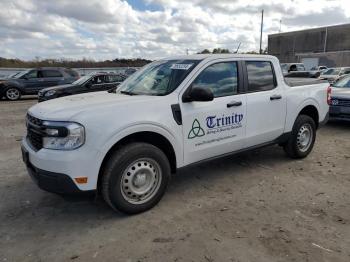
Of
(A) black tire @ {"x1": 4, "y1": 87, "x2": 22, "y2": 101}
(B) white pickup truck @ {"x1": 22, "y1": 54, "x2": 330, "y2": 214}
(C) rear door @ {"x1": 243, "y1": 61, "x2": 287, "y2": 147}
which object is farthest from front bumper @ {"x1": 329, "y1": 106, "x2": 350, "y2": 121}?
(A) black tire @ {"x1": 4, "y1": 87, "x2": 22, "y2": 101}

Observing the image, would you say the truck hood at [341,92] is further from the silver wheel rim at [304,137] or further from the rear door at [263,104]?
the rear door at [263,104]

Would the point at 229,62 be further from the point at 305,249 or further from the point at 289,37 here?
the point at 289,37

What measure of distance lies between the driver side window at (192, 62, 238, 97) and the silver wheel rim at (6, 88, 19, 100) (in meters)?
15.9

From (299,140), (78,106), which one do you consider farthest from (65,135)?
(299,140)

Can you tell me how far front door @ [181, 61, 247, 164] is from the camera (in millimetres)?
4246

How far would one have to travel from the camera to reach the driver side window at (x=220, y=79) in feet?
14.6

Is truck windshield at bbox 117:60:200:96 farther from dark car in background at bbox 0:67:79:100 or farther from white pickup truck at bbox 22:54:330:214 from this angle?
dark car in background at bbox 0:67:79:100

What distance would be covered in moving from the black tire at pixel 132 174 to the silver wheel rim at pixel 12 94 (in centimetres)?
1616

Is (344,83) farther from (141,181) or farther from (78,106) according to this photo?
(78,106)

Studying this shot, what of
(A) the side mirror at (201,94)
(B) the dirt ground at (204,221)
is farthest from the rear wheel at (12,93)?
(A) the side mirror at (201,94)

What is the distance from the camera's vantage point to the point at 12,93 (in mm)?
17766

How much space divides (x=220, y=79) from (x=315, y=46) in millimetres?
61942

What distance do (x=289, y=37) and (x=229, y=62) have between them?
65.3 m

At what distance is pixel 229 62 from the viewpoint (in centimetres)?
481
